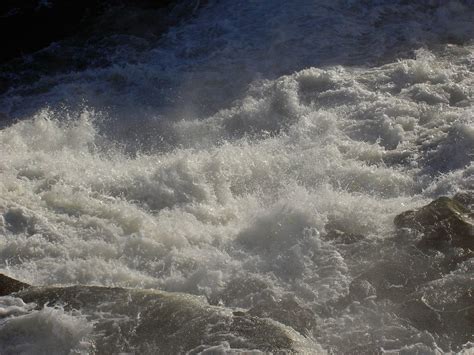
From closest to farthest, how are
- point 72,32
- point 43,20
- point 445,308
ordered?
point 445,308
point 72,32
point 43,20

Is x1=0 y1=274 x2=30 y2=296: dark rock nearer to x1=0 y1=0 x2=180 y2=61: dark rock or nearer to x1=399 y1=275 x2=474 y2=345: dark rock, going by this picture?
x1=399 y1=275 x2=474 y2=345: dark rock

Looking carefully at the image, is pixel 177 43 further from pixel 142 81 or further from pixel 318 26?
pixel 318 26

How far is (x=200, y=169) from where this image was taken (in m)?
7.98

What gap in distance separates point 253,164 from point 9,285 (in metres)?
3.39

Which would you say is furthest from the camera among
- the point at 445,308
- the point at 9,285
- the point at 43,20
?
the point at 43,20

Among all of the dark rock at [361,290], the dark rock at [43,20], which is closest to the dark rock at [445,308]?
the dark rock at [361,290]

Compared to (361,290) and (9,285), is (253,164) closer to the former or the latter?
(361,290)

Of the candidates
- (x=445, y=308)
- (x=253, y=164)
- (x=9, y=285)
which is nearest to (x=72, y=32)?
(x=253, y=164)

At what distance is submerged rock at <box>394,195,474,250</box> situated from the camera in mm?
6195

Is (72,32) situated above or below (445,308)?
above

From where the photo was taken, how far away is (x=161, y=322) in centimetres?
535

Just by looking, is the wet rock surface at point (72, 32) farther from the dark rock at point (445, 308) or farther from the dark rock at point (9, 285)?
the dark rock at point (445, 308)

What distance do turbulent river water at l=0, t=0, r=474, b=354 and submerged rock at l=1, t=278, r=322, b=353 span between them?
15 cm

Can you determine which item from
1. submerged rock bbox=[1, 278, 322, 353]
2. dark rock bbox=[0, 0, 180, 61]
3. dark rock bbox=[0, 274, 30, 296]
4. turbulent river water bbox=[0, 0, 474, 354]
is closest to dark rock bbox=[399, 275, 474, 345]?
turbulent river water bbox=[0, 0, 474, 354]
